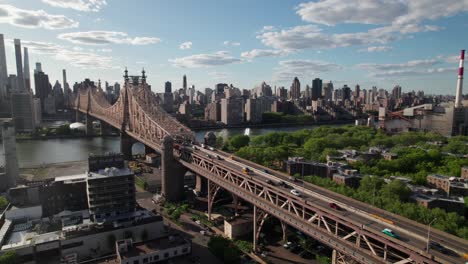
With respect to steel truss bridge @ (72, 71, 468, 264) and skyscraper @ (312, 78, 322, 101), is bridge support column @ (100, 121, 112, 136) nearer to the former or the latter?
steel truss bridge @ (72, 71, 468, 264)

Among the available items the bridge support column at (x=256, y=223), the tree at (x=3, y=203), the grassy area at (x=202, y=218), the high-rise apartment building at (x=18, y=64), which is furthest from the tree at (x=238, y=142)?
the high-rise apartment building at (x=18, y=64)

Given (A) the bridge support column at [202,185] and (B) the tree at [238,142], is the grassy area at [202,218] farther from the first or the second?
(B) the tree at [238,142]

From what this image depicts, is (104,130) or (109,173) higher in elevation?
(109,173)

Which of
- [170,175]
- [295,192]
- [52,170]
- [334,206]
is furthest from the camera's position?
[52,170]

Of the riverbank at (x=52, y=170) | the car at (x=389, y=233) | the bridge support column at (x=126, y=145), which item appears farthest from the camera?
the bridge support column at (x=126, y=145)

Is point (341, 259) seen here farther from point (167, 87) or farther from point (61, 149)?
point (167, 87)

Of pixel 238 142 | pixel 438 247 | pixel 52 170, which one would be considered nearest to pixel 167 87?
pixel 238 142
